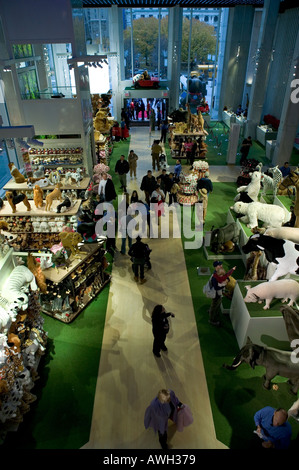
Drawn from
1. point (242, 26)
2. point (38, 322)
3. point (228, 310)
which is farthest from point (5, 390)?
point (242, 26)

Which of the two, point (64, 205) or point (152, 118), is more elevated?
point (64, 205)

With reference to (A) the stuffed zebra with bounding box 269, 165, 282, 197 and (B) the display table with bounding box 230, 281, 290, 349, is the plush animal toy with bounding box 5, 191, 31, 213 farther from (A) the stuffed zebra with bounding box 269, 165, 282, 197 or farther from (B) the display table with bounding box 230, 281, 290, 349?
(A) the stuffed zebra with bounding box 269, 165, 282, 197

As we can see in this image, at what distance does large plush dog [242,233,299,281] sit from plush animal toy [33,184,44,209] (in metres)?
4.84

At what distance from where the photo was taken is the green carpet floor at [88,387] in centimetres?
448

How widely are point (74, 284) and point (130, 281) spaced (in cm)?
135

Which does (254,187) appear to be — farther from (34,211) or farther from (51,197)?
(34,211)

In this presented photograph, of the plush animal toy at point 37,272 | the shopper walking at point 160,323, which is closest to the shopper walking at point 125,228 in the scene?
the plush animal toy at point 37,272

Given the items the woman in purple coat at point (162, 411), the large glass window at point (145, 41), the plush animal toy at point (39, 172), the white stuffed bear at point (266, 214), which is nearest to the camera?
the woman in purple coat at point (162, 411)

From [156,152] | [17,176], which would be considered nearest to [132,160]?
[156,152]

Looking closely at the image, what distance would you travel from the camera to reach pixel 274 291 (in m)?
5.40

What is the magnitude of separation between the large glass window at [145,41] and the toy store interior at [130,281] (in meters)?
6.61

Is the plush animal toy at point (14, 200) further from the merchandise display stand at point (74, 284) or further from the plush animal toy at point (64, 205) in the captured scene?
the merchandise display stand at point (74, 284)

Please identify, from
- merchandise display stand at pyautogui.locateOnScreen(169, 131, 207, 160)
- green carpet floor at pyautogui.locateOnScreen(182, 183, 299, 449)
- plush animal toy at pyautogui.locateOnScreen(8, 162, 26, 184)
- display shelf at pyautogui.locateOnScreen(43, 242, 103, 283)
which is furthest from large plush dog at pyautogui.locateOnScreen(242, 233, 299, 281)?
merchandise display stand at pyautogui.locateOnScreen(169, 131, 207, 160)
